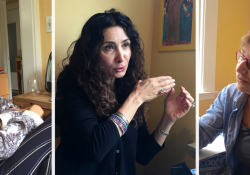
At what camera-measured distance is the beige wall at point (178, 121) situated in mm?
517

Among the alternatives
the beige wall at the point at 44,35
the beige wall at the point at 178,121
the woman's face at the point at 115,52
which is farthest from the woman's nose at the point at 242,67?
the beige wall at the point at 44,35

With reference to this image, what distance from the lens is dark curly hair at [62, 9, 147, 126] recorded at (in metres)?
0.42

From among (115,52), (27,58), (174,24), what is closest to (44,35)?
(27,58)

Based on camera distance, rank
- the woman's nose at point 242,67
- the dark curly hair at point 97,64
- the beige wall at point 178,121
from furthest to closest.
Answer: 1. the woman's nose at point 242,67
2. the beige wall at point 178,121
3. the dark curly hair at point 97,64

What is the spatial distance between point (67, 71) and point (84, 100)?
0.08 m

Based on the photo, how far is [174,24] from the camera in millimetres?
545

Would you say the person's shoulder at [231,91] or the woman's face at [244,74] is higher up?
the woman's face at [244,74]

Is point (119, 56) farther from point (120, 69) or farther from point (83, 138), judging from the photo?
point (83, 138)

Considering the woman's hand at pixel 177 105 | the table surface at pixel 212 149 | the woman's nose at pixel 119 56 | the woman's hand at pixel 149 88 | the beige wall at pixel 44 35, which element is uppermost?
the beige wall at pixel 44 35

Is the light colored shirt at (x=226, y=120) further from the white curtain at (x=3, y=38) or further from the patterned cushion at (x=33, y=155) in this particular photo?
the white curtain at (x=3, y=38)

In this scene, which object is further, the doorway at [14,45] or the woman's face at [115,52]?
the doorway at [14,45]

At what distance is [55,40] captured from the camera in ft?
1.45

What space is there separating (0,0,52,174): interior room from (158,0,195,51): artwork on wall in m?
0.32

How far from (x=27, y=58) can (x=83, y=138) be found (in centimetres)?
32
